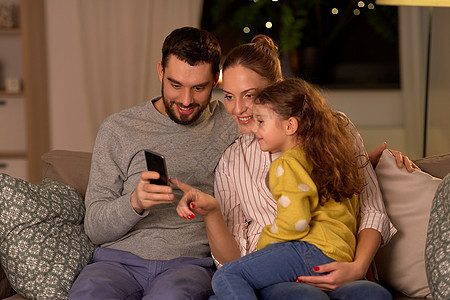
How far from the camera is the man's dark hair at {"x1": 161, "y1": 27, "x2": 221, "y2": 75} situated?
202 cm

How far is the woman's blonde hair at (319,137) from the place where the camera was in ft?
5.70

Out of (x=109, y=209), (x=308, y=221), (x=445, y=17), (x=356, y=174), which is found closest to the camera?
(x=308, y=221)

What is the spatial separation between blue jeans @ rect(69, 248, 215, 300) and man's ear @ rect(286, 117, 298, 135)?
49cm

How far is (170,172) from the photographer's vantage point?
82.5 inches

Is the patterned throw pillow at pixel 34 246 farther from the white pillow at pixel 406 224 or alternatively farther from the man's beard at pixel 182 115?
the white pillow at pixel 406 224

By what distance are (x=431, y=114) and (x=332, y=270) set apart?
2.90 m

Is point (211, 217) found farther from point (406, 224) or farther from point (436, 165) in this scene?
point (436, 165)

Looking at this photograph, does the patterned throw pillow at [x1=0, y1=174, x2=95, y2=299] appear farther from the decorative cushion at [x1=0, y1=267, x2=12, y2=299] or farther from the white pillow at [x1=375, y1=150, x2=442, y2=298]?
the white pillow at [x1=375, y1=150, x2=442, y2=298]

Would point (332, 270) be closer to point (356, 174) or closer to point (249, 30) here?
point (356, 174)

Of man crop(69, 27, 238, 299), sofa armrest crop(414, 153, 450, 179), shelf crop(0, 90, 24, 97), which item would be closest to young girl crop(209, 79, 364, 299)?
man crop(69, 27, 238, 299)

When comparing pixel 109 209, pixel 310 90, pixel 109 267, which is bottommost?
pixel 109 267

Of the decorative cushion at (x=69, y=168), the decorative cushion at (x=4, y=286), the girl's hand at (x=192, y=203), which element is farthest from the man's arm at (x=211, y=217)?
the decorative cushion at (x=4, y=286)

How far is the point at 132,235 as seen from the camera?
2.03m

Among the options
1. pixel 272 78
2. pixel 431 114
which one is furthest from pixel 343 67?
pixel 272 78
